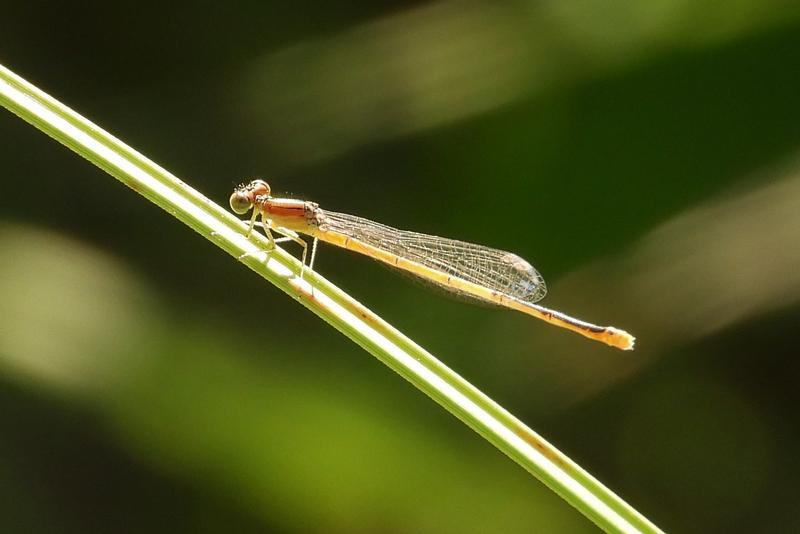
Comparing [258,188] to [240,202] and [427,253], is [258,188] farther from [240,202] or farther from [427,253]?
[427,253]

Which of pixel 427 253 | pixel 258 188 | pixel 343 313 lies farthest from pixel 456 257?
pixel 343 313

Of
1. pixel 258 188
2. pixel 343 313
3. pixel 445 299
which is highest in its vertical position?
pixel 258 188

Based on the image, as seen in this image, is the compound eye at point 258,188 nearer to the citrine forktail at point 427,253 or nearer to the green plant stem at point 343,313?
the citrine forktail at point 427,253

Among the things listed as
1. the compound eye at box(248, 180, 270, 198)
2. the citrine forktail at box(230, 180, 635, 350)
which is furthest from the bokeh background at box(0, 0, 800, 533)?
the compound eye at box(248, 180, 270, 198)

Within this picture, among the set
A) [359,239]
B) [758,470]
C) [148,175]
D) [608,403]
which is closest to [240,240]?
[148,175]

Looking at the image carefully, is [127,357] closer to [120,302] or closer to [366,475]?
[120,302]
